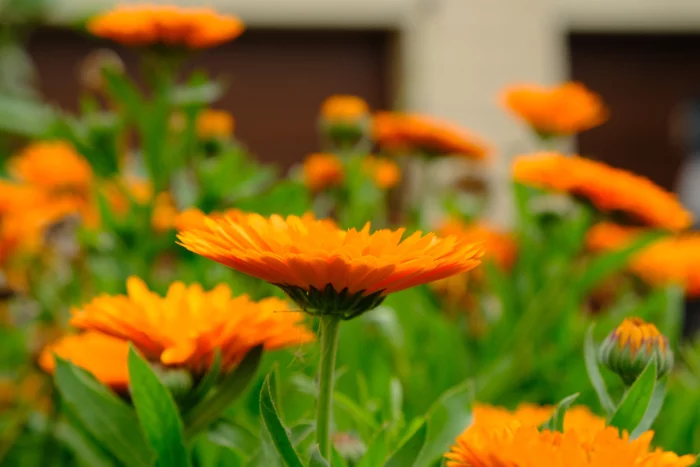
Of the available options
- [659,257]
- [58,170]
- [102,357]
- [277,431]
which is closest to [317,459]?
[277,431]

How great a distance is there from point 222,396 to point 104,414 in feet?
0.16

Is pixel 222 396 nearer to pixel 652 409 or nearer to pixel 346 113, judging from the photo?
pixel 652 409

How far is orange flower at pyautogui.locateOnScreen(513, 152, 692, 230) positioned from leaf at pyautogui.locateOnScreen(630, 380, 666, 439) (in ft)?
0.62

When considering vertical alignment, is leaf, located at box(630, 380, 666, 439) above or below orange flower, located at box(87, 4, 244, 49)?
below

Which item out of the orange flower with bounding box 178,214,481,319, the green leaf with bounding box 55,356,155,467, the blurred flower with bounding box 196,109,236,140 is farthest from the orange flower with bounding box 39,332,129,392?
the blurred flower with bounding box 196,109,236,140

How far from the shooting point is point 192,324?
0.27m

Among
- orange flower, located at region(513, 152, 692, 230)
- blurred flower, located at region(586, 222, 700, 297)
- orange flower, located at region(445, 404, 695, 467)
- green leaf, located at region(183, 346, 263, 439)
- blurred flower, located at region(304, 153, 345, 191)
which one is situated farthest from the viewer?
blurred flower, located at region(304, 153, 345, 191)

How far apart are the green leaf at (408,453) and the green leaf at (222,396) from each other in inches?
2.4

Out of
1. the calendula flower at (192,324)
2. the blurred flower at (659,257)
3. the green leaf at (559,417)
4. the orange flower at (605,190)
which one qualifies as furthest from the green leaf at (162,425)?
the blurred flower at (659,257)

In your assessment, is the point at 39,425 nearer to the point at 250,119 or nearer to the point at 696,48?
the point at 250,119

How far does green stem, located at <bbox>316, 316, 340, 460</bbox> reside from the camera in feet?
0.79

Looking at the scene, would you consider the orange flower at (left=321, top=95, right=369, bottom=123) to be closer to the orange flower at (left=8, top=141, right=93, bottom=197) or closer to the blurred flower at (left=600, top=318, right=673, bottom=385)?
the orange flower at (left=8, top=141, right=93, bottom=197)

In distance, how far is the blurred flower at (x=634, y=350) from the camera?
0.27 metres

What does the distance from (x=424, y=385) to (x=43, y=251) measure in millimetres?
342
